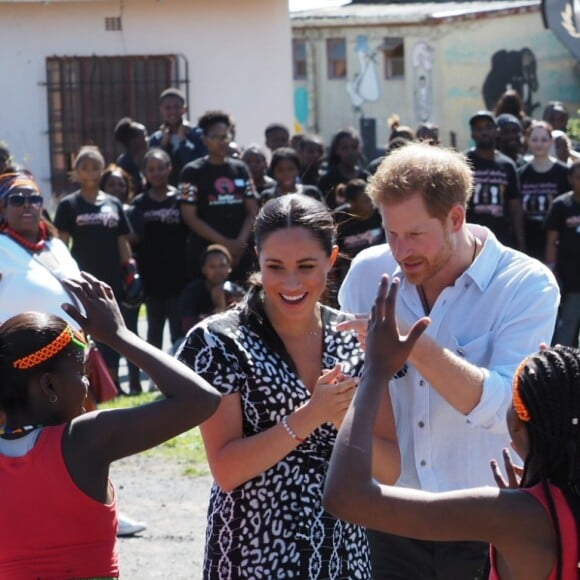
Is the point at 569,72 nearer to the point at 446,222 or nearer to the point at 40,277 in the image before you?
the point at 40,277

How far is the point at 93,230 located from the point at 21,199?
336 cm

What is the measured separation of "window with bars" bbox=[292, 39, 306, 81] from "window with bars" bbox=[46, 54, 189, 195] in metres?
15.2

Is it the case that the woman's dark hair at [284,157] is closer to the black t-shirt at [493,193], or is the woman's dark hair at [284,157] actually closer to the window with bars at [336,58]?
the black t-shirt at [493,193]

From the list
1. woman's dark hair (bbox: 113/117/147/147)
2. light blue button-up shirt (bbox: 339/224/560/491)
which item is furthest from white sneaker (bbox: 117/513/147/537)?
woman's dark hair (bbox: 113/117/147/147)

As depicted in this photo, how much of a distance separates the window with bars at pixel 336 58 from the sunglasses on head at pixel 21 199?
94.4 feet

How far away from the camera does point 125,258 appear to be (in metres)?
10.4

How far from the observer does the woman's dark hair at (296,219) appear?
381 cm

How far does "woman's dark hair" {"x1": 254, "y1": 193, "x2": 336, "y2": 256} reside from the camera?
3814mm

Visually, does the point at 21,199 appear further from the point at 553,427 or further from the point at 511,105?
the point at 511,105

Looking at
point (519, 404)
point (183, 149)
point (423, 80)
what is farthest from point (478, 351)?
point (423, 80)

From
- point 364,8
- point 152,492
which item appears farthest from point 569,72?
point 152,492

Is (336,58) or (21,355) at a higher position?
(336,58)

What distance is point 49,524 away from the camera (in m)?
3.26

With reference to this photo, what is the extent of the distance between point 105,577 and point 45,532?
19cm
